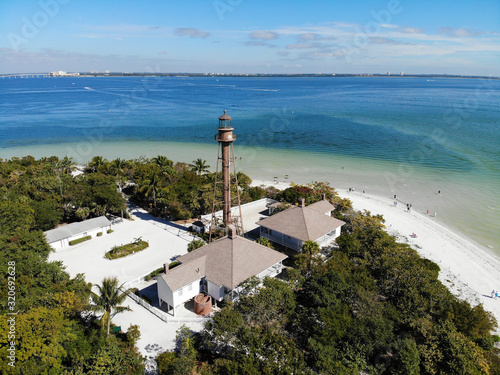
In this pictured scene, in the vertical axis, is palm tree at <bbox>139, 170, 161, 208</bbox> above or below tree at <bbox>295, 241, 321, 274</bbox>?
above

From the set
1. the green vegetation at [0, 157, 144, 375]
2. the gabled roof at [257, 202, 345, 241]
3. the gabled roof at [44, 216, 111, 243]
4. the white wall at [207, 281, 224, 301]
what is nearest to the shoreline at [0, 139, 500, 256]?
the gabled roof at [257, 202, 345, 241]

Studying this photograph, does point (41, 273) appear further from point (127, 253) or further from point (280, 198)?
point (280, 198)

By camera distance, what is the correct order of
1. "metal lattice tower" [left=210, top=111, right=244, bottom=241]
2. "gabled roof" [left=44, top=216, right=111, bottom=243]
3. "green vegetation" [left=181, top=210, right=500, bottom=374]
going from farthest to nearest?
1. "gabled roof" [left=44, top=216, right=111, bottom=243]
2. "metal lattice tower" [left=210, top=111, right=244, bottom=241]
3. "green vegetation" [left=181, top=210, right=500, bottom=374]

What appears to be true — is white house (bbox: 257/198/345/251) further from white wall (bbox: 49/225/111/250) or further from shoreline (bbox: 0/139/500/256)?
shoreline (bbox: 0/139/500/256)

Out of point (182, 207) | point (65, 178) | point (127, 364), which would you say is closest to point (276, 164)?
point (182, 207)

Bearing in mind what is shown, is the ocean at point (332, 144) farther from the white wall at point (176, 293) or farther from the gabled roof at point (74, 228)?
the white wall at point (176, 293)

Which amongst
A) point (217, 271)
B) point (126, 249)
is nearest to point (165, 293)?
point (217, 271)

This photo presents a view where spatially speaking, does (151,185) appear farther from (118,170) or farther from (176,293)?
(176,293)
